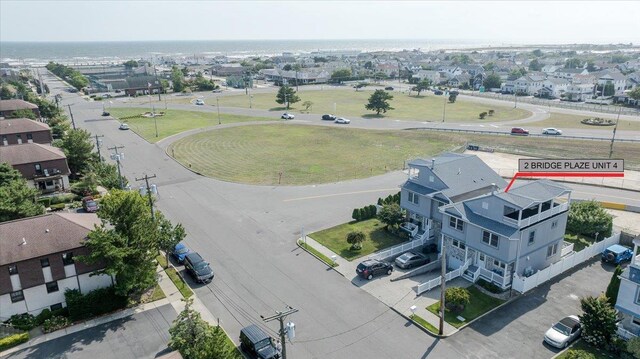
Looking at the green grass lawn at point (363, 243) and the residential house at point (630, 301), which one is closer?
the residential house at point (630, 301)

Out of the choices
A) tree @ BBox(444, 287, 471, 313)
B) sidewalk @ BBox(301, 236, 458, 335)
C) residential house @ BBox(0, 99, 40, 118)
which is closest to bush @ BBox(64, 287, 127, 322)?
sidewalk @ BBox(301, 236, 458, 335)

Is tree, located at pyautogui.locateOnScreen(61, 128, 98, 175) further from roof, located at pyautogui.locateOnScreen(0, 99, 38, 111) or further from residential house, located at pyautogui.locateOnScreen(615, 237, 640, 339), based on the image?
residential house, located at pyautogui.locateOnScreen(615, 237, 640, 339)

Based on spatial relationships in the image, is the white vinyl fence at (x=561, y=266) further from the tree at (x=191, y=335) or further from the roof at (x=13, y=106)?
the roof at (x=13, y=106)

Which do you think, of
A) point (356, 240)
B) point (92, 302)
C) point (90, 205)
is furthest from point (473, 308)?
point (90, 205)

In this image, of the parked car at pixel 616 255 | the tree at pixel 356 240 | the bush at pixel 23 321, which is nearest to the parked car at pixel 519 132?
the parked car at pixel 616 255

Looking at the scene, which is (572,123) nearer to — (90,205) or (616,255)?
(616,255)

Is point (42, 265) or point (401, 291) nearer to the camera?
point (42, 265)
